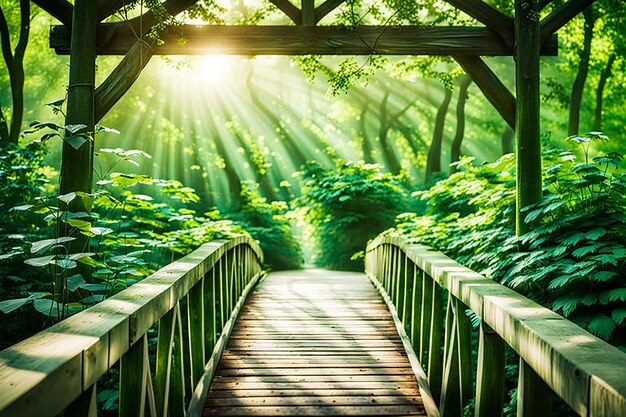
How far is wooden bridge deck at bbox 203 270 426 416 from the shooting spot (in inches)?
125

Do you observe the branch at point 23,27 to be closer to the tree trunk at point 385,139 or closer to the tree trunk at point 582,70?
the tree trunk at point 582,70

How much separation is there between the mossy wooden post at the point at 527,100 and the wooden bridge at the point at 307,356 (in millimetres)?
1309

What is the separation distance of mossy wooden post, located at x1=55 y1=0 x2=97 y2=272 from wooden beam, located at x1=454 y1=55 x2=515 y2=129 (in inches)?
143

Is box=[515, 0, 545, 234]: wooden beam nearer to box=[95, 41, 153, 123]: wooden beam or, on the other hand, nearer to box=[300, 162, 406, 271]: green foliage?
box=[95, 41, 153, 123]: wooden beam

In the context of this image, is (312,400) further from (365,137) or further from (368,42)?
(365,137)

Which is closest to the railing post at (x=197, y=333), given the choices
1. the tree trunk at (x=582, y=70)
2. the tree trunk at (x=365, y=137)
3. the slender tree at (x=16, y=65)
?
the slender tree at (x=16, y=65)

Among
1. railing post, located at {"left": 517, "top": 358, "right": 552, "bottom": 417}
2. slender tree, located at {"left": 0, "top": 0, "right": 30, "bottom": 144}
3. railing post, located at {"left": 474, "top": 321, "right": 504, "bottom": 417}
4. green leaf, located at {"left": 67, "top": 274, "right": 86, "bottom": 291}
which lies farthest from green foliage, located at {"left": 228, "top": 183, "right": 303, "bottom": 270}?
railing post, located at {"left": 517, "top": 358, "right": 552, "bottom": 417}

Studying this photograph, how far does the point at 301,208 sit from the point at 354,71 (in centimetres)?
951

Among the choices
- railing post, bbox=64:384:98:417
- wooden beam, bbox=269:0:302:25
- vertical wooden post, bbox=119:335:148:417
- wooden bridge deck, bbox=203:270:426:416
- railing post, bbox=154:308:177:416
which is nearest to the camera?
railing post, bbox=64:384:98:417

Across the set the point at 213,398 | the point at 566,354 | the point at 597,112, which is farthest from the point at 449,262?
the point at 597,112

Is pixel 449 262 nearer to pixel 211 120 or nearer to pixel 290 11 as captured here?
pixel 290 11

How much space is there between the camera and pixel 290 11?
222 inches

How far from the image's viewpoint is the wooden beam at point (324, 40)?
549 centimetres

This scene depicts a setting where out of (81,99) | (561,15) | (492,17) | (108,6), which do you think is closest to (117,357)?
(81,99)
